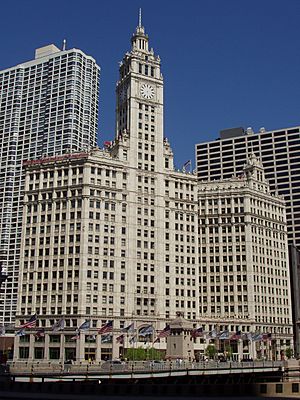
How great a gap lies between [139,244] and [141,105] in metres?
43.0

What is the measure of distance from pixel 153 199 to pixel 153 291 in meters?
26.5

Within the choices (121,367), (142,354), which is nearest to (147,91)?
(142,354)

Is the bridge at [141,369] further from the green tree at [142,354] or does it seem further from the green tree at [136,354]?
the green tree at [136,354]

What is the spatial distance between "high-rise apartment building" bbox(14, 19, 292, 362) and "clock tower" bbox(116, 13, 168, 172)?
34cm

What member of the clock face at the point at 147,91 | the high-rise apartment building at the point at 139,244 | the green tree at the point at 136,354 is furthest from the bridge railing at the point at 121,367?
the clock face at the point at 147,91

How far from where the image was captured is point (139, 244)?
528 feet

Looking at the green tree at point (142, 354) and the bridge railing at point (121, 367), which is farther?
the green tree at point (142, 354)

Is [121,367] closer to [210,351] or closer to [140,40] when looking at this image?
[210,351]

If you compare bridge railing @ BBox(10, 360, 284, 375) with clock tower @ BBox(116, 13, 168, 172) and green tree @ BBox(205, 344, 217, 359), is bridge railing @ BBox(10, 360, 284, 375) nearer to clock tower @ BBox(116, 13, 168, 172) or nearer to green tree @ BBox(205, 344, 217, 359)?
green tree @ BBox(205, 344, 217, 359)

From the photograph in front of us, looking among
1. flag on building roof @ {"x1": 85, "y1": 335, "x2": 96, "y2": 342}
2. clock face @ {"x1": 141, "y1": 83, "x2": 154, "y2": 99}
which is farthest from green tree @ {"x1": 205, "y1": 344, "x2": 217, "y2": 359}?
clock face @ {"x1": 141, "y1": 83, "x2": 154, "y2": 99}

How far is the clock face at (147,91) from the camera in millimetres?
176000

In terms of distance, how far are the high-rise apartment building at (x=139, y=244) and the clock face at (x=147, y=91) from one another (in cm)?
36

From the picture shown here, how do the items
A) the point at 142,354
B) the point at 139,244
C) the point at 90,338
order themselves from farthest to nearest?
the point at 139,244
the point at 90,338
the point at 142,354

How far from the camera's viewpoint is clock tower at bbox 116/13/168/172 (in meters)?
169
